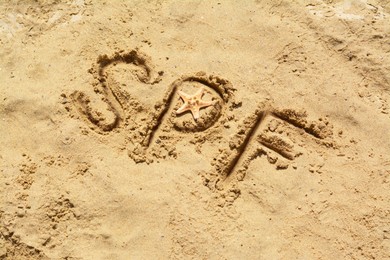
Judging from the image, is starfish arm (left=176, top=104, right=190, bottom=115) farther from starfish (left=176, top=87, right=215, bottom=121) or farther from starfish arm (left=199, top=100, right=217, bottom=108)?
starfish arm (left=199, top=100, right=217, bottom=108)

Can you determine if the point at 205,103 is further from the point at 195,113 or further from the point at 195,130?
the point at 195,130

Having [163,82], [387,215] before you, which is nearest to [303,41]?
[163,82]

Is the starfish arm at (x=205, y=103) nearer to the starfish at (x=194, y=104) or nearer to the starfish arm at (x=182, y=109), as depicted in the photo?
the starfish at (x=194, y=104)

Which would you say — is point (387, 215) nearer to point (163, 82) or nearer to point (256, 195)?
point (256, 195)

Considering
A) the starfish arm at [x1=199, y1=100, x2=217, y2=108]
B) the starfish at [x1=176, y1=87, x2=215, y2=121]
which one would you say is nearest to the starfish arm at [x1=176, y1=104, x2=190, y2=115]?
the starfish at [x1=176, y1=87, x2=215, y2=121]

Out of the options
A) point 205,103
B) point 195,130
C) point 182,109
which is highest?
point 205,103

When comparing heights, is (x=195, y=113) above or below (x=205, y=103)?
below

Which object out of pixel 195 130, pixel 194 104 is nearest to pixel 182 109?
pixel 194 104

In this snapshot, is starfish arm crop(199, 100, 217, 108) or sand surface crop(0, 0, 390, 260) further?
starfish arm crop(199, 100, 217, 108)
